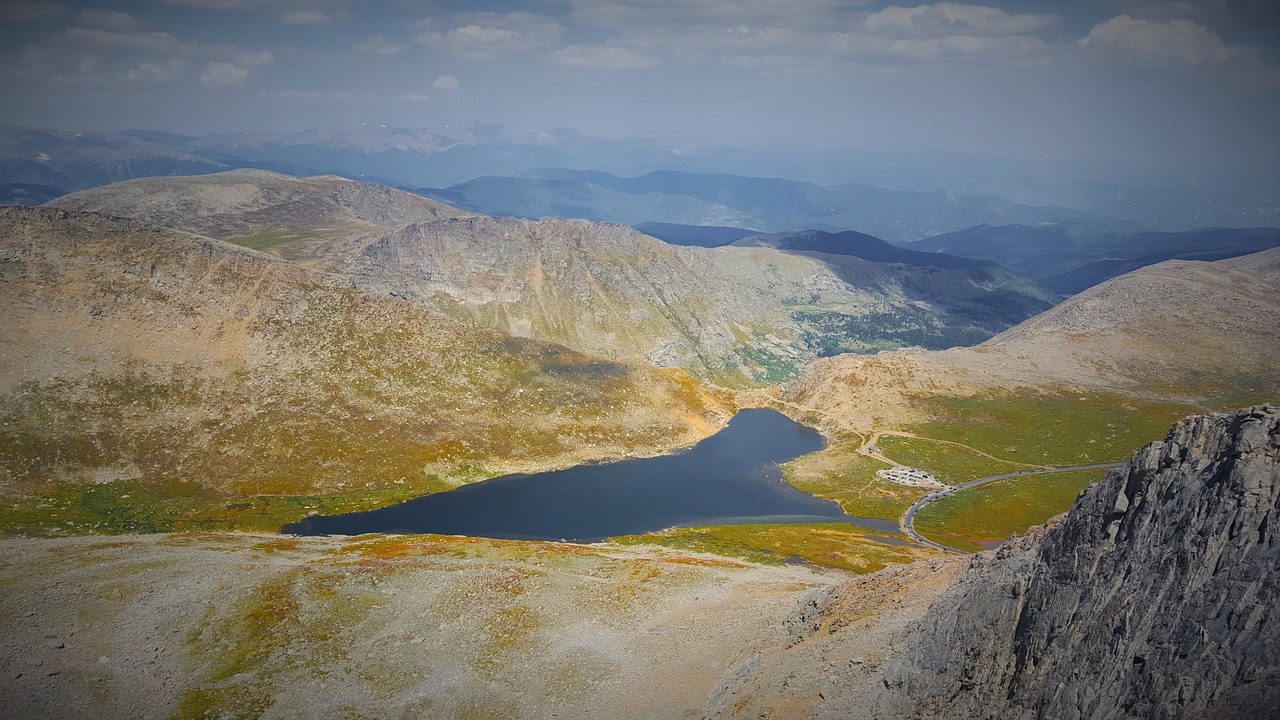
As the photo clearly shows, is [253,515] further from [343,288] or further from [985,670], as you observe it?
[985,670]

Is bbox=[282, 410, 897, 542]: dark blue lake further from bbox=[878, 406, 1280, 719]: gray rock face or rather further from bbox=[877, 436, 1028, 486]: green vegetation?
bbox=[878, 406, 1280, 719]: gray rock face

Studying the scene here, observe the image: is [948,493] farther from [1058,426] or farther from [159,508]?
[159,508]

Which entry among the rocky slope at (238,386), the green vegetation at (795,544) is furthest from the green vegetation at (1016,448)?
the rocky slope at (238,386)

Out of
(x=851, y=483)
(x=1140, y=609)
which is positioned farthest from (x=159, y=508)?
(x=1140, y=609)

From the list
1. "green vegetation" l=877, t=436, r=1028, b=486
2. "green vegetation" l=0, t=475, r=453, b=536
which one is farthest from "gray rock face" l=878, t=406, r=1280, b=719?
"green vegetation" l=877, t=436, r=1028, b=486

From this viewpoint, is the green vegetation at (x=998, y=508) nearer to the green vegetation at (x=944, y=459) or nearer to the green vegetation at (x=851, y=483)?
the green vegetation at (x=944, y=459)

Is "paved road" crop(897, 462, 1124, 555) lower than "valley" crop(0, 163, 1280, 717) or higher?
lower

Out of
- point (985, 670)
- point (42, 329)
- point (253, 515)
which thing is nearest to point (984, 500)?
point (985, 670)

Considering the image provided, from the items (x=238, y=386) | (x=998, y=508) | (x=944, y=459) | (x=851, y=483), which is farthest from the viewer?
(x=944, y=459)
